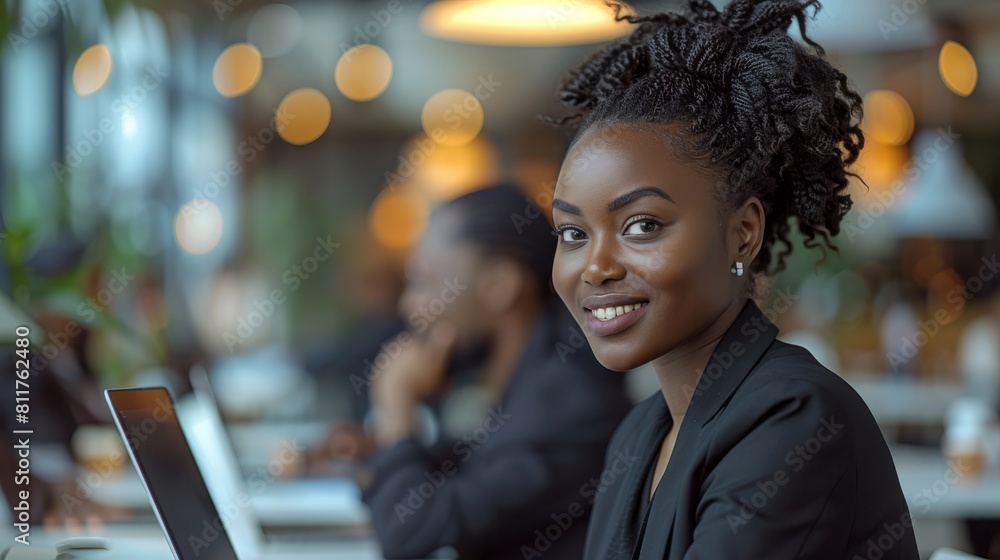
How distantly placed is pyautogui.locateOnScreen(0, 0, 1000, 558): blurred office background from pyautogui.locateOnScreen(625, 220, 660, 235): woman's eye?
1.12m

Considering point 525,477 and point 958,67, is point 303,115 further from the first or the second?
point 525,477

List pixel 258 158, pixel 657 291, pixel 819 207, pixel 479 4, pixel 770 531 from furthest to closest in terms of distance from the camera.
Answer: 1. pixel 258 158
2. pixel 479 4
3. pixel 819 207
4. pixel 657 291
5. pixel 770 531

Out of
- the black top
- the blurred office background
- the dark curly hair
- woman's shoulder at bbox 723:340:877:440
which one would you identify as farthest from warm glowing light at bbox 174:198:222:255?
woman's shoulder at bbox 723:340:877:440

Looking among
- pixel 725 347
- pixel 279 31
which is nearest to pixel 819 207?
pixel 725 347

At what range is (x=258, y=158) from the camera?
8.36 metres

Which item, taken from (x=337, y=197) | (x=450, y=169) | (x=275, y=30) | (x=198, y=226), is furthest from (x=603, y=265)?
(x=337, y=197)

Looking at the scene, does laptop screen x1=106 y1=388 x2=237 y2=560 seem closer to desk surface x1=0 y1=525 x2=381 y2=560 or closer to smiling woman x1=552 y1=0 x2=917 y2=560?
desk surface x1=0 y1=525 x2=381 y2=560

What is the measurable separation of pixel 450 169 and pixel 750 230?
5898mm

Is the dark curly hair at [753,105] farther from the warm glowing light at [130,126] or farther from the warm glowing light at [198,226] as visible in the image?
the warm glowing light at [198,226]

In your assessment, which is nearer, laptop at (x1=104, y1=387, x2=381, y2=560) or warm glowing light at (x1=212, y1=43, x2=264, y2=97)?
laptop at (x1=104, y1=387, x2=381, y2=560)

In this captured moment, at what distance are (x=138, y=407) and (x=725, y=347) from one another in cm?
69

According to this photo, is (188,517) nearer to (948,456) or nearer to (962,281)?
(948,456)

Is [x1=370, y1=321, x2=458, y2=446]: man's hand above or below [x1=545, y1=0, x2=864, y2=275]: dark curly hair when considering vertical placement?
above

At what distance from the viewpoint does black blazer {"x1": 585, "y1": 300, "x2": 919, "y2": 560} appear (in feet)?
3.12
